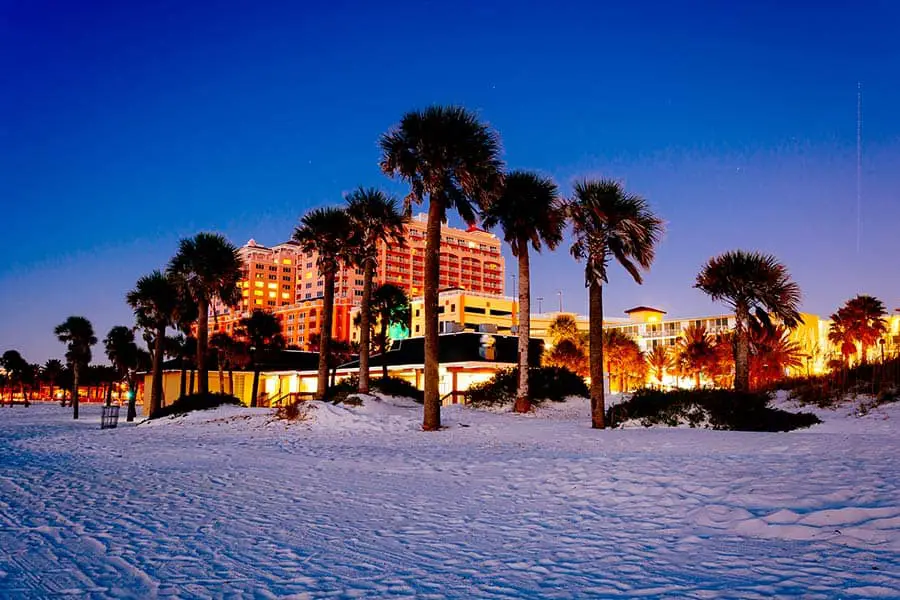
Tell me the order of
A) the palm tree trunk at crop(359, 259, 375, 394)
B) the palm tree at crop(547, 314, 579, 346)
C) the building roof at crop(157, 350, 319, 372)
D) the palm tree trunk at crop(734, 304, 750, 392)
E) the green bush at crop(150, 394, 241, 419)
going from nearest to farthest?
the palm tree trunk at crop(734, 304, 750, 392) → the palm tree trunk at crop(359, 259, 375, 394) → the green bush at crop(150, 394, 241, 419) → the building roof at crop(157, 350, 319, 372) → the palm tree at crop(547, 314, 579, 346)

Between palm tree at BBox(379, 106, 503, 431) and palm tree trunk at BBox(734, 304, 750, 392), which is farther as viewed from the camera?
palm tree trunk at BBox(734, 304, 750, 392)

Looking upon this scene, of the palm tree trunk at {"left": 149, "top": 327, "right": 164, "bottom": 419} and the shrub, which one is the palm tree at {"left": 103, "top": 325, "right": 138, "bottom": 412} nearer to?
the palm tree trunk at {"left": 149, "top": 327, "right": 164, "bottom": 419}

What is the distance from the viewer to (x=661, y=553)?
20.6ft

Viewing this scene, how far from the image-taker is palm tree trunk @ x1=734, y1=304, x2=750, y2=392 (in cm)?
2592

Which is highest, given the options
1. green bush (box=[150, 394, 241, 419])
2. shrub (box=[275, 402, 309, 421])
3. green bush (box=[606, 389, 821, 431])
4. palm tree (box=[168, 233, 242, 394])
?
palm tree (box=[168, 233, 242, 394])

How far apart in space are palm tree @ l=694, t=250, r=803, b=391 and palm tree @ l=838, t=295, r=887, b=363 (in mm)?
32479

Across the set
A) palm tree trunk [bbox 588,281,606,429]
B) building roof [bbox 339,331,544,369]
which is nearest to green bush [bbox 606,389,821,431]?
palm tree trunk [bbox 588,281,606,429]

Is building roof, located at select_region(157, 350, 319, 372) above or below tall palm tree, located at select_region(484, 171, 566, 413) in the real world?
below

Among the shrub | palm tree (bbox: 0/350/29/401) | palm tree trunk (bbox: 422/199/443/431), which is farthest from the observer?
palm tree (bbox: 0/350/29/401)

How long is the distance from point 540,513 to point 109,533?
5.19 metres

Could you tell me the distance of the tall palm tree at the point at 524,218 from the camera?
26453 millimetres

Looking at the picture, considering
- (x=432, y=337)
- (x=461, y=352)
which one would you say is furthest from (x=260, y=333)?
(x=432, y=337)

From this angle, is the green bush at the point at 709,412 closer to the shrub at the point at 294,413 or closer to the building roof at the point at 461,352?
the shrub at the point at 294,413

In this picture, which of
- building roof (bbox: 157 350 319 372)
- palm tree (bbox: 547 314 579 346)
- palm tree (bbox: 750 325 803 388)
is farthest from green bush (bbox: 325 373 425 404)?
palm tree (bbox: 547 314 579 346)
